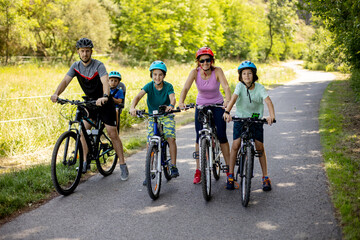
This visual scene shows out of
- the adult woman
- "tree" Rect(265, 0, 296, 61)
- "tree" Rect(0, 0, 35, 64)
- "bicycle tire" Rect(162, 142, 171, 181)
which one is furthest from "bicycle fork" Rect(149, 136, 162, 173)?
"tree" Rect(265, 0, 296, 61)

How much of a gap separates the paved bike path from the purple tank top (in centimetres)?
133

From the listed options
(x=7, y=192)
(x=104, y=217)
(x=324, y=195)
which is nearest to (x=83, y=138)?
(x=7, y=192)

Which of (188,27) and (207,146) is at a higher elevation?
(188,27)

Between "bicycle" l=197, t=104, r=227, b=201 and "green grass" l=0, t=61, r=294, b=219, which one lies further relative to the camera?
"green grass" l=0, t=61, r=294, b=219

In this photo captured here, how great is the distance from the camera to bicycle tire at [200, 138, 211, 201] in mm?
4422

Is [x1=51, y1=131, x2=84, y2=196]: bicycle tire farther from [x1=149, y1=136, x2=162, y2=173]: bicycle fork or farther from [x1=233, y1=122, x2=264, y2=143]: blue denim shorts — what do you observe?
[x1=233, y1=122, x2=264, y2=143]: blue denim shorts

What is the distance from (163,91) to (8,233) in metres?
2.77

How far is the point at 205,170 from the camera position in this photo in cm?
446

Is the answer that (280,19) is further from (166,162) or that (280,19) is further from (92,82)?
(166,162)

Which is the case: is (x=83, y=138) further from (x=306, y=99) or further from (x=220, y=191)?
(x=306, y=99)

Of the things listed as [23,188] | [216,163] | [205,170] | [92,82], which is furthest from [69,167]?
[216,163]

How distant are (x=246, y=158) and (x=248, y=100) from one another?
0.87 meters

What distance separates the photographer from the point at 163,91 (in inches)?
203

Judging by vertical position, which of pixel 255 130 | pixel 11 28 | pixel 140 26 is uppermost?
pixel 140 26
